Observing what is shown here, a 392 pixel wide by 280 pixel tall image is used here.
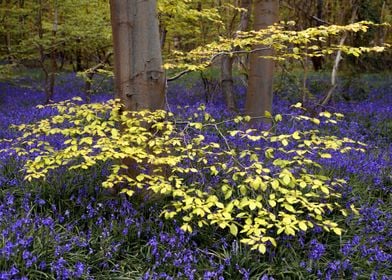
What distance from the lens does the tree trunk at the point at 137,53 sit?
4527mm

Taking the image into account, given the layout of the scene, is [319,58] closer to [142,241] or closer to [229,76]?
[229,76]

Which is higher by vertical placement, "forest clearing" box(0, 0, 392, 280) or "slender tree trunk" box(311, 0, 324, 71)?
"slender tree trunk" box(311, 0, 324, 71)

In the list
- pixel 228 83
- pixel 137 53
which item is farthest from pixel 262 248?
pixel 228 83

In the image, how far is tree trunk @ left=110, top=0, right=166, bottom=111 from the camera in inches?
178

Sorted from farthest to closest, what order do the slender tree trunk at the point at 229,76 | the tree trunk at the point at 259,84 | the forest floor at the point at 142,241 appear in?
the slender tree trunk at the point at 229,76 < the tree trunk at the point at 259,84 < the forest floor at the point at 142,241

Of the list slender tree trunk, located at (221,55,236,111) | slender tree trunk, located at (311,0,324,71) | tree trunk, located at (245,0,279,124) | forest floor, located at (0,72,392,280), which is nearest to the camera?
forest floor, located at (0,72,392,280)

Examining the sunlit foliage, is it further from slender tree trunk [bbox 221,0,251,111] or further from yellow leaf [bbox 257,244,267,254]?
slender tree trunk [bbox 221,0,251,111]

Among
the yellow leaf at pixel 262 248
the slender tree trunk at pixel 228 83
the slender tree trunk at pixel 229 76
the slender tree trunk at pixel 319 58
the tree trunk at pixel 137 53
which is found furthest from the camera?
the slender tree trunk at pixel 319 58

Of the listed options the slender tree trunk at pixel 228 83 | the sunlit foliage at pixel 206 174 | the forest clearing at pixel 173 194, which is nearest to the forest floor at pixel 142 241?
the forest clearing at pixel 173 194

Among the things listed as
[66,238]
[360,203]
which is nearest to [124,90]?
[66,238]

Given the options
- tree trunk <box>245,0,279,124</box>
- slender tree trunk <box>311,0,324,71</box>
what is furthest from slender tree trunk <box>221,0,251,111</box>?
slender tree trunk <box>311,0,324,71</box>

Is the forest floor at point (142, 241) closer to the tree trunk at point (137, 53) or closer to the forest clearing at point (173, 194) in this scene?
the forest clearing at point (173, 194)

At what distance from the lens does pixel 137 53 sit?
15.0ft

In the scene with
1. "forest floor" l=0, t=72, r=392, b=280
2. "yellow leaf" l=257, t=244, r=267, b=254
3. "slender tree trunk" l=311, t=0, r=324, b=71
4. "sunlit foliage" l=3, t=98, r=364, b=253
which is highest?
"slender tree trunk" l=311, t=0, r=324, b=71
